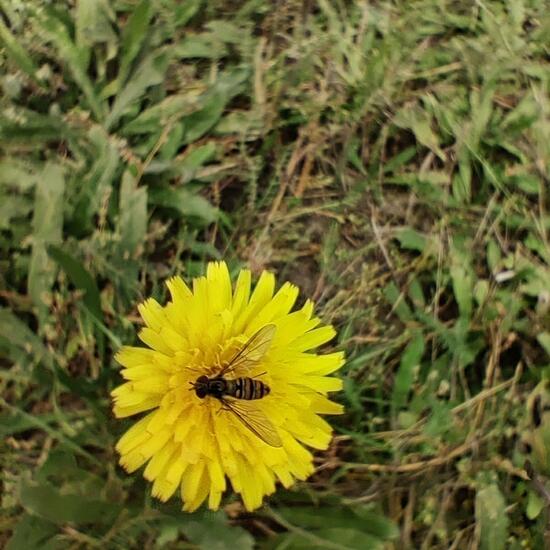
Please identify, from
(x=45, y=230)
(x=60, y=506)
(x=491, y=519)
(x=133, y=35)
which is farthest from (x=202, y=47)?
(x=491, y=519)

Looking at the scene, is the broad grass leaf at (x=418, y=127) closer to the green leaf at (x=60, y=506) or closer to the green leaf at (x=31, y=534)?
the green leaf at (x=60, y=506)

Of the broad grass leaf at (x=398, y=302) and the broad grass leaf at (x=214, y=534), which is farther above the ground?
the broad grass leaf at (x=398, y=302)

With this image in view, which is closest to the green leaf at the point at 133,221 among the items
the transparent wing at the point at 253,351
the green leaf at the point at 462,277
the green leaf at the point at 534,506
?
the transparent wing at the point at 253,351

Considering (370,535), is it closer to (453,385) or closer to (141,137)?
(453,385)

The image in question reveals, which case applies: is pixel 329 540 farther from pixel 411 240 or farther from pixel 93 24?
pixel 93 24

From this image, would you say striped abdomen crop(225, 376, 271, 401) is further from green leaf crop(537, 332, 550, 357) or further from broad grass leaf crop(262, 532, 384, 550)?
green leaf crop(537, 332, 550, 357)

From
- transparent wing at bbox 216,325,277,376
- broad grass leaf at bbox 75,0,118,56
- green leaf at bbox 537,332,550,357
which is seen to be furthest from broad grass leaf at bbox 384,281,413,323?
broad grass leaf at bbox 75,0,118,56
